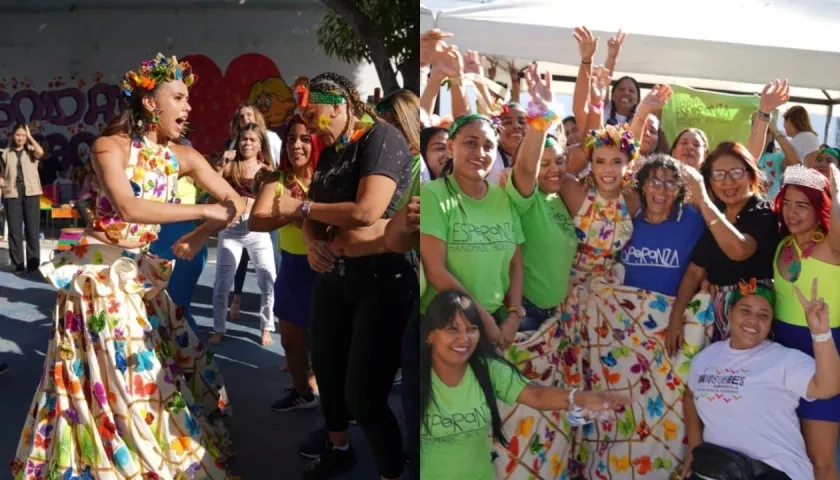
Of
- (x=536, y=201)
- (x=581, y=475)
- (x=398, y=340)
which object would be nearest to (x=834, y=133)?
(x=536, y=201)

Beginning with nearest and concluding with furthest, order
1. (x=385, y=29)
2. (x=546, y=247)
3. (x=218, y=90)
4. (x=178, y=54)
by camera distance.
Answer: (x=546, y=247), (x=385, y=29), (x=178, y=54), (x=218, y=90)

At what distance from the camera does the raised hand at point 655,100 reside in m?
2.52

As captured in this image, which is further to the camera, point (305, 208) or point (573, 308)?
point (305, 208)

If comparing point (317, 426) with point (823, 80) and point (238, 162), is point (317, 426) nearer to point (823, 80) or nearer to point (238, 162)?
point (238, 162)

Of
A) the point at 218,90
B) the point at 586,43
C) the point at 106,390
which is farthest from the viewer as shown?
the point at 218,90

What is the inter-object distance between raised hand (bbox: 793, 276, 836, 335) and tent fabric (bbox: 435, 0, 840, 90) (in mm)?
665

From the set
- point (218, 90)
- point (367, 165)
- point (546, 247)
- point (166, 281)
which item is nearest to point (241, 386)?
point (166, 281)

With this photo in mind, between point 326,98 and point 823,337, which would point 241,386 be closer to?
point 326,98

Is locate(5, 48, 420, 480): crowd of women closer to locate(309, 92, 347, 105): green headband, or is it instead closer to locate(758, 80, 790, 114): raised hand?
locate(309, 92, 347, 105): green headband

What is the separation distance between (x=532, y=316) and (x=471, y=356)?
27 centimetres

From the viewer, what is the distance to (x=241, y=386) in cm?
451

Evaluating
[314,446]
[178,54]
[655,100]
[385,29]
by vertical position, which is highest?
[178,54]

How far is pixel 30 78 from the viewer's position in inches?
432

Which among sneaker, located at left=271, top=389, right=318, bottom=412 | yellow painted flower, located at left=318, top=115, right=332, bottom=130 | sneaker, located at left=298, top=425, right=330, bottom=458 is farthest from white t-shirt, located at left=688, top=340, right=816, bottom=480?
sneaker, located at left=271, top=389, right=318, bottom=412
